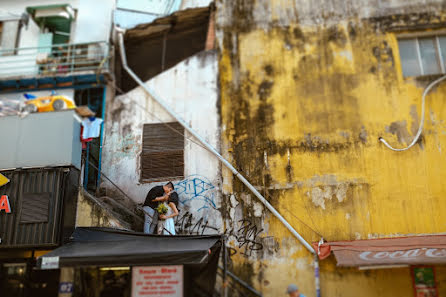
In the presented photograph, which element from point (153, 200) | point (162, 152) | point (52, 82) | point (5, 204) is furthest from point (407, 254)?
point (52, 82)

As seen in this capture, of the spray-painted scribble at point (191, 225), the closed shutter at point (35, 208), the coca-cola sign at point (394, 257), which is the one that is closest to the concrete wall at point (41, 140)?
the closed shutter at point (35, 208)

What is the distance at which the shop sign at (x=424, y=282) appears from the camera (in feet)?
31.2

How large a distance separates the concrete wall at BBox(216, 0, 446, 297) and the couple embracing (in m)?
1.37

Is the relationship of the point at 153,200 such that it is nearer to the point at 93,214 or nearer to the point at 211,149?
the point at 93,214

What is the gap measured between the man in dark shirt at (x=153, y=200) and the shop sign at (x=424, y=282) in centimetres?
604

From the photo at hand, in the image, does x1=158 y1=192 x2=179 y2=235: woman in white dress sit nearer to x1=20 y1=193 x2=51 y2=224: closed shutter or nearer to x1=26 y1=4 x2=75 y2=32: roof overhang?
x1=20 y1=193 x2=51 y2=224: closed shutter

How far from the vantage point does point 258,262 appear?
33.4 feet

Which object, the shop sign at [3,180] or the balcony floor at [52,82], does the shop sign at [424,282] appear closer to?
the shop sign at [3,180]

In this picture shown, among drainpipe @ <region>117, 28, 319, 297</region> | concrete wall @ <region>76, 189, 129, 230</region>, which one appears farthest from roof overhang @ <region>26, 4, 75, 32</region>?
concrete wall @ <region>76, 189, 129, 230</region>

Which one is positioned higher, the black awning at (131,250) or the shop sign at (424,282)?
the black awning at (131,250)

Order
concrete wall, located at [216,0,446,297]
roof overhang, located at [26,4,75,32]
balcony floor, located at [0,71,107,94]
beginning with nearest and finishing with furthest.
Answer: concrete wall, located at [216,0,446,297] → balcony floor, located at [0,71,107,94] → roof overhang, located at [26,4,75,32]

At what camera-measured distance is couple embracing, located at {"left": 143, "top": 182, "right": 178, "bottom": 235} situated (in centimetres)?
988

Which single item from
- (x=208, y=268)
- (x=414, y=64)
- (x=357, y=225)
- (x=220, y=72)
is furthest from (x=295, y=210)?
(x=414, y=64)

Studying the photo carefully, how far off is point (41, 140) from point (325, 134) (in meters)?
6.94
